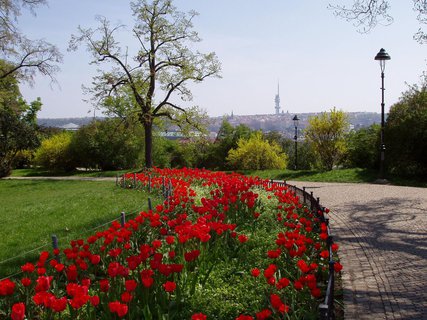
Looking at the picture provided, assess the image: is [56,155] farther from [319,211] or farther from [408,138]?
[319,211]

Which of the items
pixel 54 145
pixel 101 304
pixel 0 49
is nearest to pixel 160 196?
pixel 101 304

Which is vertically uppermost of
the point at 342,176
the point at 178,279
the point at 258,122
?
the point at 258,122

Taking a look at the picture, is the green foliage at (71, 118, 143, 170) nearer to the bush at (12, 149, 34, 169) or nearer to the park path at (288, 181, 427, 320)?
the bush at (12, 149, 34, 169)

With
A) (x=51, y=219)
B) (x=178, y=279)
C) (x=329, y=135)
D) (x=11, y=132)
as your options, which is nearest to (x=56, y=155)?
(x=11, y=132)

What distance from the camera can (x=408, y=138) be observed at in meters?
20.8

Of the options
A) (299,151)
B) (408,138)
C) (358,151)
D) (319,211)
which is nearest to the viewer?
(319,211)

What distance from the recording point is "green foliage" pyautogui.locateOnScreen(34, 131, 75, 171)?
34.0 metres

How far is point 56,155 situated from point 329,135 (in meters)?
21.1

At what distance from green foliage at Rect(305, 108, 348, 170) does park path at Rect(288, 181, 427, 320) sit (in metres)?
10.6

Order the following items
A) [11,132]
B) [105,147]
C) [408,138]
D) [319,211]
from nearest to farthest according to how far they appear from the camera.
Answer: [319,211]
[408,138]
[11,132]
[105,147]

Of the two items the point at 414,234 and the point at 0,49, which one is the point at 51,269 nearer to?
the point at 414,234

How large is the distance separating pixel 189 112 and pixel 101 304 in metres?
22.9

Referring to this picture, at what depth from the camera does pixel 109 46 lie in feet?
84.7

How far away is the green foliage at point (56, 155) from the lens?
111ft
